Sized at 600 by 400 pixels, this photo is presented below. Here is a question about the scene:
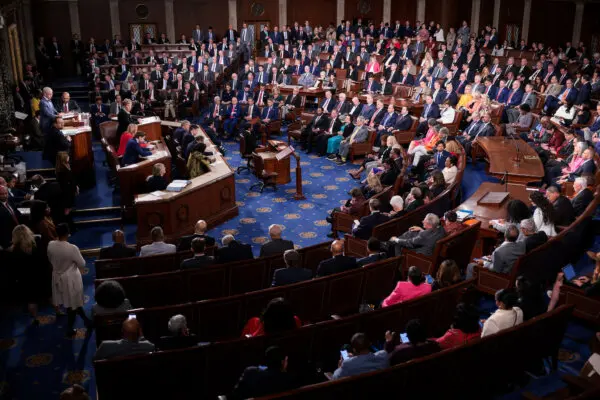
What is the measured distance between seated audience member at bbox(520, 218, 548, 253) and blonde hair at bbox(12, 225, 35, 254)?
540cm

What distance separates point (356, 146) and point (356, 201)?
4.41 m

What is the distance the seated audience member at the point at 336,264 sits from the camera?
6.54m

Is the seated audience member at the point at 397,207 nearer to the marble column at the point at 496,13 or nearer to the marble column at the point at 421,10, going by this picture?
the marble column at the point at 421,10

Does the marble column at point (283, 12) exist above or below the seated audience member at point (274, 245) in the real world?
above

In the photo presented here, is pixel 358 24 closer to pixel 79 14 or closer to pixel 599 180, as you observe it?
pixel 79 14

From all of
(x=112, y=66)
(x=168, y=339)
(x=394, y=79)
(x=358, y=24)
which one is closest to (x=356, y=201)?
(x=168, y=339)

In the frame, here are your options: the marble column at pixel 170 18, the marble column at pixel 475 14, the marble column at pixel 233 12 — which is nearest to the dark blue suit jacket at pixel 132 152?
the marble column at pixel 170 18

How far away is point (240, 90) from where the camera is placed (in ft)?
56.5

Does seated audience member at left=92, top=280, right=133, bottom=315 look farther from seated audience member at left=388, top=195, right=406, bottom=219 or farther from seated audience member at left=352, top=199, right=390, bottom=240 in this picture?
seated audience member at left=388, top=195, right=406, bottom=219

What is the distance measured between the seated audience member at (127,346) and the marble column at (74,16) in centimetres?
1929

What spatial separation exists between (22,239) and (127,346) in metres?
2.72

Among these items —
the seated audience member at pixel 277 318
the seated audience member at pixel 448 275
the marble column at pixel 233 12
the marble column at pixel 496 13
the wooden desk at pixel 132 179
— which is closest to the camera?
the seated audience member at pixel 277 318

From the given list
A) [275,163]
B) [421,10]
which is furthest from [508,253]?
[421,10]

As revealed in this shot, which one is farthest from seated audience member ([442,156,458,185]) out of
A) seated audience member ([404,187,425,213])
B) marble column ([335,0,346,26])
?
marble column ([335,0,346,26])
